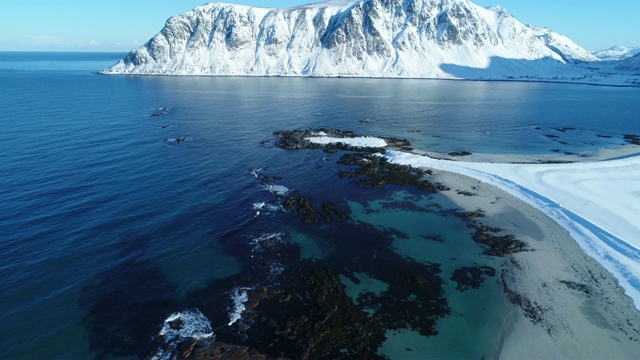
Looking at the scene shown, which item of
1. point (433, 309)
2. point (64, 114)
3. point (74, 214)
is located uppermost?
point (64, 114)

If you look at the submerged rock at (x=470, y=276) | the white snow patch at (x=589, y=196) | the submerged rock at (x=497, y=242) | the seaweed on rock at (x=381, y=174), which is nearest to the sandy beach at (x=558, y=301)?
the submerged rock at (x=497, y=242)

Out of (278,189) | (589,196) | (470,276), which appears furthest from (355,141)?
(470,276)

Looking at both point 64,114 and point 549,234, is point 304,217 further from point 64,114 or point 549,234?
point 64,114

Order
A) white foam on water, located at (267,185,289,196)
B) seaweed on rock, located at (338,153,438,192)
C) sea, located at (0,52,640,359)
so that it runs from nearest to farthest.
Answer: sea, located at (0,52,640,359), white foam on water, located at (267,185,289,196), seaweed on rock, located at (338,153,438,192)

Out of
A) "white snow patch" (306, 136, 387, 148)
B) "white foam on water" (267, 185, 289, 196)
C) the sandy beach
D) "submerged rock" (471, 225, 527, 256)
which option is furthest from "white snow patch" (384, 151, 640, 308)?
"white foam on water" (267, 185, 289, 196)

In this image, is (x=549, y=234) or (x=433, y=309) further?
(x=549, y=234)

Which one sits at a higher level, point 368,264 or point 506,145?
point 506,145

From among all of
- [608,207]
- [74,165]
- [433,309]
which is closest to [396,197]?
[433,309]

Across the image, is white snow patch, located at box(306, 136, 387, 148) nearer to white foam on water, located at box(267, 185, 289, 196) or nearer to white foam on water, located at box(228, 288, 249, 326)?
white foam on water, located at box(267, 185, 289, 196)
